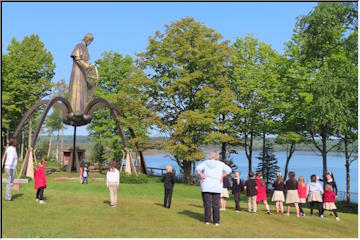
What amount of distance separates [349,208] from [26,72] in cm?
3273

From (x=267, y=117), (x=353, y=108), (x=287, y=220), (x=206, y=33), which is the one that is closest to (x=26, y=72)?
(x=206, y=33)

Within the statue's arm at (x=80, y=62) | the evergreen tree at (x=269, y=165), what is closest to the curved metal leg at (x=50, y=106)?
the statue's arm at (x=80, y=62)

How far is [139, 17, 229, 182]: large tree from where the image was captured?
29641mm

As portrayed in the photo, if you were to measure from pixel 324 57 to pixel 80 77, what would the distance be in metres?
16.7

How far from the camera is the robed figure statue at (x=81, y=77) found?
2878 cm

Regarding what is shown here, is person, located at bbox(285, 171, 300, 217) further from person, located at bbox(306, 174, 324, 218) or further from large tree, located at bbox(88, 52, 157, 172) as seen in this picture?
large tree, located at bbox(88, 52, 157, 172)

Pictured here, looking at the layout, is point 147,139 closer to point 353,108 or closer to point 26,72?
point 353,108

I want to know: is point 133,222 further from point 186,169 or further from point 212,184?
point 186,169

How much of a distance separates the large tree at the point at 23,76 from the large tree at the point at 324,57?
1067 inches

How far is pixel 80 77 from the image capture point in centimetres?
2912

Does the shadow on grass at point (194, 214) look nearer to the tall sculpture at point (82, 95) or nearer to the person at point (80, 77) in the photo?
the tall sculpture at point (82, 95)

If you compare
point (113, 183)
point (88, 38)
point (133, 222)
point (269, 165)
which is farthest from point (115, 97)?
point (133, 222)

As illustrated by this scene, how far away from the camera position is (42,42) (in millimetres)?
44188

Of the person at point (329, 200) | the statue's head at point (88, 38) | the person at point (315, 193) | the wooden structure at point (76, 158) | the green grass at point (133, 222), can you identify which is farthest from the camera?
the wooden structure at point (76, 158)
